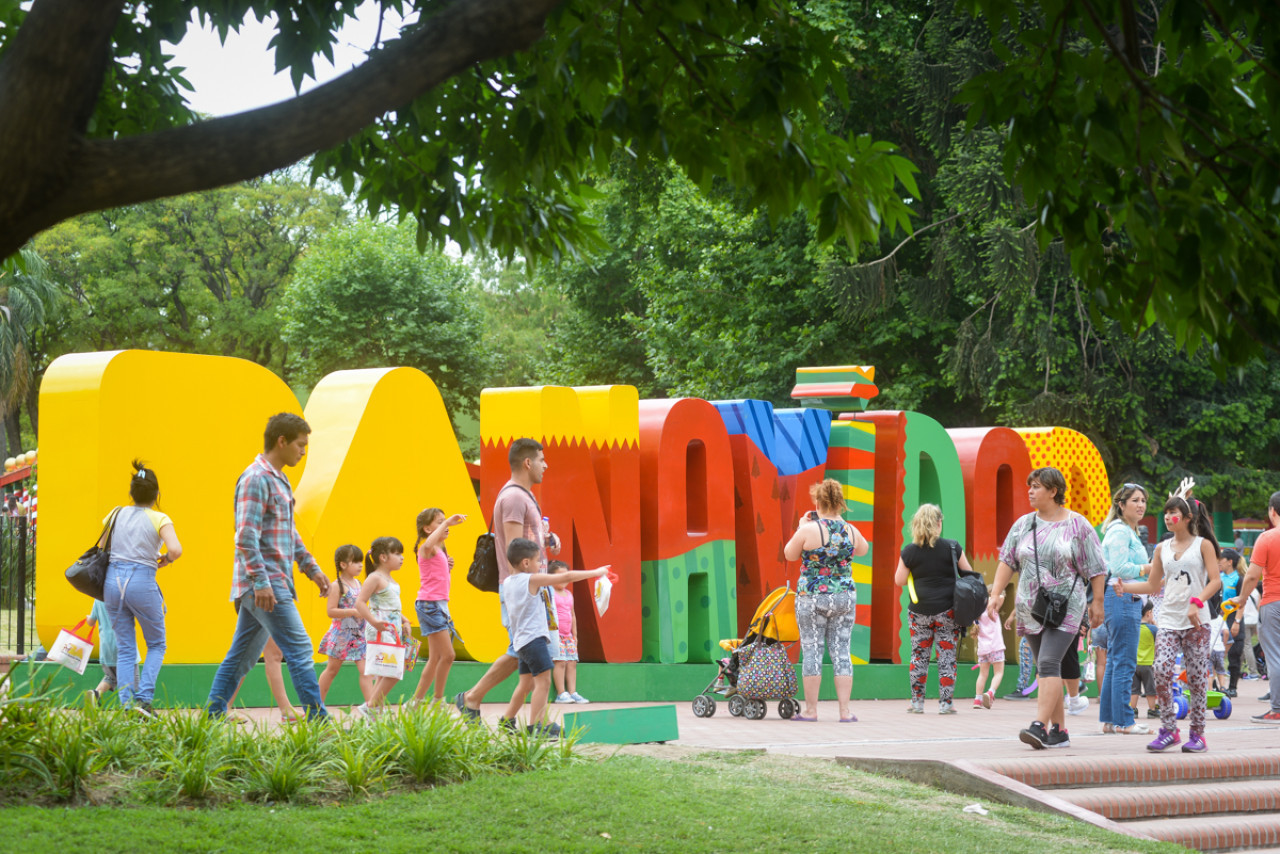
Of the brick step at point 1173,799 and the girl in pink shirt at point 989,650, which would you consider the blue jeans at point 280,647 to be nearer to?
the brick step at point 1173,799

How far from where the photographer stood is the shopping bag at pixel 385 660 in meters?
9.07

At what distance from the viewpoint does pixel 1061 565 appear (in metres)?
8.62

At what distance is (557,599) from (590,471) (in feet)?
4.60

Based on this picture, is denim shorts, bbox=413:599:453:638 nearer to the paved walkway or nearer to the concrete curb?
the paved walkway

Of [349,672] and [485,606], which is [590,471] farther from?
[349,672]

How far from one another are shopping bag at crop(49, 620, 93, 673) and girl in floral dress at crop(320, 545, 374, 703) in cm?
172

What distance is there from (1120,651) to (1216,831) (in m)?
2.31

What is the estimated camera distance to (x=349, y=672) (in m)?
10.9

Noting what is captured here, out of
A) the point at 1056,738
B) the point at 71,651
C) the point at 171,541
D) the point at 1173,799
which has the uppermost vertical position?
the point at 171,541

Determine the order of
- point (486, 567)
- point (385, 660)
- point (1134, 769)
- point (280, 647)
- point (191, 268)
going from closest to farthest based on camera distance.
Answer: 1. point (280, 647)
2. point (1134, 769)
3. point (486, 567)
4. point (385, 660)
5. point (191, 268)

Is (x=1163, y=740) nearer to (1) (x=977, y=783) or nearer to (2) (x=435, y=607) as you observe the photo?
(1) (x=977, y=783)

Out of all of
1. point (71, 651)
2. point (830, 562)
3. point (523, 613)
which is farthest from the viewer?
point (830, 562)

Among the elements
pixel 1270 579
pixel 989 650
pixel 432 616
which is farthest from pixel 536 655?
pixel 1270 579

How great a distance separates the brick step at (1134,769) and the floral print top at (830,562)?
2778mm
